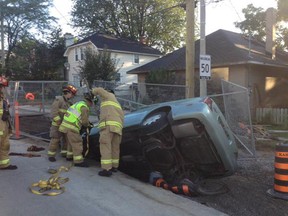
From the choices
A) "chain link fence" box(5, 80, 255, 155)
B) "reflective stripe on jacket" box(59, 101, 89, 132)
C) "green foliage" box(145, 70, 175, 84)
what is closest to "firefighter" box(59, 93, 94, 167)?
"reflective stripe on jacket" box(59, 101, 89, 132)

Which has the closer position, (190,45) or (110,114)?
(110,114)

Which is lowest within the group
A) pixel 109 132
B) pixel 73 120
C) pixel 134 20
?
pixel 109 132

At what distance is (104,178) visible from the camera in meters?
6.21

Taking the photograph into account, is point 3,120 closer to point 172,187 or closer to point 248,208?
point 172,187

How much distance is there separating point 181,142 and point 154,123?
54cm

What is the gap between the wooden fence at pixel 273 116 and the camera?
690 inches

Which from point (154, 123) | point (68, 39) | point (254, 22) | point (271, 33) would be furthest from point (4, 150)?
point (68, 39)

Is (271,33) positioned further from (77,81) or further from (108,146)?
(108,146)

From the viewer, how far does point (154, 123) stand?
6.12 meters

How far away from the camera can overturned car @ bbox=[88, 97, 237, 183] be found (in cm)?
573

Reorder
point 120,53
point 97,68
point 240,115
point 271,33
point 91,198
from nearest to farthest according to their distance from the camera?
point 91,198 → point 240,115 → point 97,68 → point 271,33 → point 120,53

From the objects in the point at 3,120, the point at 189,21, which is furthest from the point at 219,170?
the point at 189,21

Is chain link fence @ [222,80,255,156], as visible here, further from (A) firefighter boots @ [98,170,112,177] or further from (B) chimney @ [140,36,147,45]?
(B) chimney @ [140,36,147,45]

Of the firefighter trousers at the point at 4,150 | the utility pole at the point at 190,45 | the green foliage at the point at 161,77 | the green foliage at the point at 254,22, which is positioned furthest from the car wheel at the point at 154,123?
the green foliage at the point at 254,22
